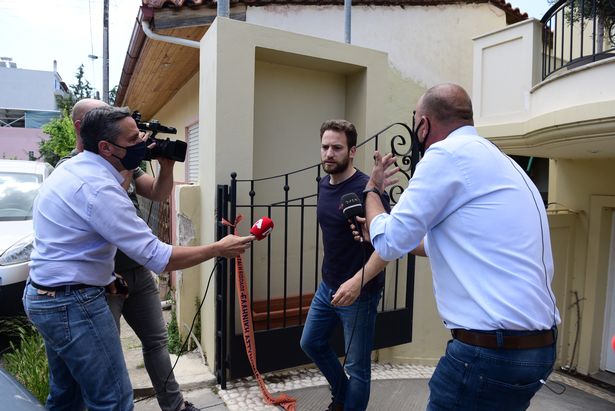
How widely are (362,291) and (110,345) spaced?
1377 mm

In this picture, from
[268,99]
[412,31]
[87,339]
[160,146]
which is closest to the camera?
[87,339]

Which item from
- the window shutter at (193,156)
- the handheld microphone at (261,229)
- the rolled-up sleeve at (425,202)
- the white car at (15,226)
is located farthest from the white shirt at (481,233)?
the window shutter at (193,156)

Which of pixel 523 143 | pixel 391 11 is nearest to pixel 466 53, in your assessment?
pixel 391 11

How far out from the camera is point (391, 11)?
6.28 meters

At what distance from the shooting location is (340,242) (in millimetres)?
2721

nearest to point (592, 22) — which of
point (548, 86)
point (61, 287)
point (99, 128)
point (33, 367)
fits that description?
point (548, 86)

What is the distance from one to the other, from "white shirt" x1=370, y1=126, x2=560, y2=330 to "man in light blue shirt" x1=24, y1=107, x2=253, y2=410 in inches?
45.2

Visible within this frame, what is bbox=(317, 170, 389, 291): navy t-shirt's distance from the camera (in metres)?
2.70

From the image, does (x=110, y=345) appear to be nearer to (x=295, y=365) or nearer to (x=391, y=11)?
(x=295, y=365)

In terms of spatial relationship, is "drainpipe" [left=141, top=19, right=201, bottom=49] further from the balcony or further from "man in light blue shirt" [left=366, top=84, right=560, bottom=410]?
the balcony

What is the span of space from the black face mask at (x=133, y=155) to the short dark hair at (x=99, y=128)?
10cm

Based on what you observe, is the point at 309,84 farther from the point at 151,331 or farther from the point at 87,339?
the point at 87,339

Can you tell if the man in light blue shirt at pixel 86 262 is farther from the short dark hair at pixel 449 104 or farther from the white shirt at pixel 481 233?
the short dark hair at pixel 449 104

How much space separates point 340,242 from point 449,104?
1.18m
